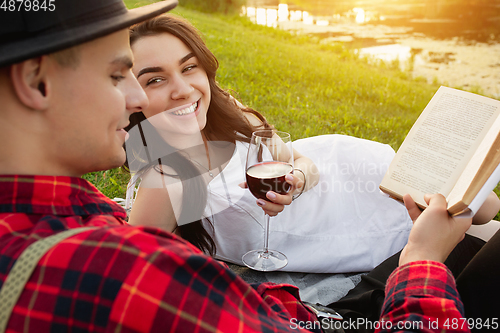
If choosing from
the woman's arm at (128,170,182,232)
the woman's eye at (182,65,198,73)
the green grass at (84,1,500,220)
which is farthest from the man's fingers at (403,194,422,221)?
the green grass at (84,1,500,220)

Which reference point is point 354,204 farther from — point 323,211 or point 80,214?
point 80,214

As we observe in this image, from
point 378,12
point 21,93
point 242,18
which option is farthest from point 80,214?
point 378,12

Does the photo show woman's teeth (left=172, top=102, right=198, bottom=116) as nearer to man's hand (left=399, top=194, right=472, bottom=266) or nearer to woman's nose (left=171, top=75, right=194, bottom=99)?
woman's nose (left=171, top=75, right=194, bottom=99)

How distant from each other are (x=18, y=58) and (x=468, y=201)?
1.36m

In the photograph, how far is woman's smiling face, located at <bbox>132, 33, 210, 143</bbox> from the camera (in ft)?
7.27

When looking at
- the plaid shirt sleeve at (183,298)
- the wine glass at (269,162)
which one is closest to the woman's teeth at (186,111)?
the wine glass at (269,162)

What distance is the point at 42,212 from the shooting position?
3.28 ft

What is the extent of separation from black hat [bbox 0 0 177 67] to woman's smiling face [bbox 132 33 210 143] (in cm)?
120

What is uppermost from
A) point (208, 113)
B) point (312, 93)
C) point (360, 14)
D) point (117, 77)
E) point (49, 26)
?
point (49, 26)

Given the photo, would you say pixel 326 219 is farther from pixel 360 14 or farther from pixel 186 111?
pixel 360 14

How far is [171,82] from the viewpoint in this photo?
7.55ft

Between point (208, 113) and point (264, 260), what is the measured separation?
1.27 metres

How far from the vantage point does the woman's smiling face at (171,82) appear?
7.27ft

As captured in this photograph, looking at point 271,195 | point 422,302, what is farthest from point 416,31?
point 422,302
